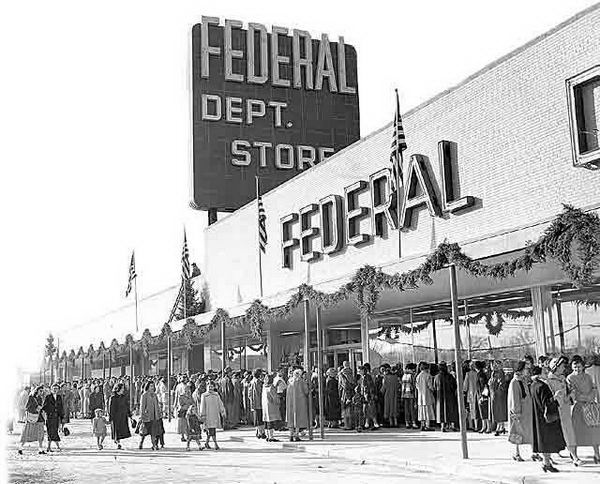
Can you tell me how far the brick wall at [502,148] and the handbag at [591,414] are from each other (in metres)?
2.76

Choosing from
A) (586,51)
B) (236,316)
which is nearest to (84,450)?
(236,316)

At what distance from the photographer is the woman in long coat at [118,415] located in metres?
20.5

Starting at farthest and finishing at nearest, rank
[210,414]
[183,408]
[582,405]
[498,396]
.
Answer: [183,408] → [210,414] → [498,396] → [582,405]

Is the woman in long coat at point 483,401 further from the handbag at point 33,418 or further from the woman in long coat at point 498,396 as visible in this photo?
the handbag at point 33,418

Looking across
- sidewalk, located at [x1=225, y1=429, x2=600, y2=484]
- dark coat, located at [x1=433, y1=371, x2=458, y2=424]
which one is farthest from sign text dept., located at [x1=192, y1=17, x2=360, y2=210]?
dark coat, located at [x1=433, y1=371, x2=458, y2=424]

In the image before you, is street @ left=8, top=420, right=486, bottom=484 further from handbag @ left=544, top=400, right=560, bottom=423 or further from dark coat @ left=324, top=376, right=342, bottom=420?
dark coat @ left=324, top=376, right=342, bottom=420

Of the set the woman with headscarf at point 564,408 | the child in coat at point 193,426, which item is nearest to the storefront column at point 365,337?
the child in coat at point 193,426

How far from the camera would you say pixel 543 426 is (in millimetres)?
12734

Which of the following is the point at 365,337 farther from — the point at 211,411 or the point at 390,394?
the point at 211,411

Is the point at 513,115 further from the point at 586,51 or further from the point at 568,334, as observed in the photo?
the point at 568,334

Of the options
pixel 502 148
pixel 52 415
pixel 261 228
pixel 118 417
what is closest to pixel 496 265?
pixel 502 148

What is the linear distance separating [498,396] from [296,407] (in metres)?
4.66

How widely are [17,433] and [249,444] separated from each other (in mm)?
13034

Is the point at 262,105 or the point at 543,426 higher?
the point at 262,105
